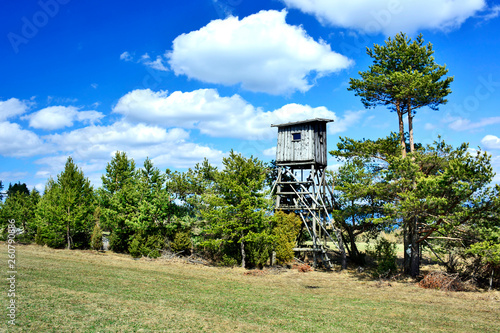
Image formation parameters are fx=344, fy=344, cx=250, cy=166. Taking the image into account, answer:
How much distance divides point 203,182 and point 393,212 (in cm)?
1673

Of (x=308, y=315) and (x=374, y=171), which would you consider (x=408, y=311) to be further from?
(x=374, y=171)

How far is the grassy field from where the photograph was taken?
10531mm

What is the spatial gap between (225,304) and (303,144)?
17593 mm

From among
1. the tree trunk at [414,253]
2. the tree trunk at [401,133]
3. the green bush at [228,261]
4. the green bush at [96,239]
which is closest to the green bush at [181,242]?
the green bush at [228,261]

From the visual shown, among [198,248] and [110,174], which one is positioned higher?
[110,174]

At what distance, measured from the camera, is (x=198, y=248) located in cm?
2936

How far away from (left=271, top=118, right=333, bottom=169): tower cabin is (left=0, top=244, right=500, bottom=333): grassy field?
35.2 feet

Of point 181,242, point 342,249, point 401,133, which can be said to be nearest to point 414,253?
point 342,249

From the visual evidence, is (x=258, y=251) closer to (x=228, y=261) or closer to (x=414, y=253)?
(x=228, y=261)

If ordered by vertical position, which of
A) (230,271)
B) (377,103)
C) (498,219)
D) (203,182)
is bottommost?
(230,271)

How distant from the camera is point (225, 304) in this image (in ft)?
44.8

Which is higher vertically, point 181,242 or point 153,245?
point 181,242

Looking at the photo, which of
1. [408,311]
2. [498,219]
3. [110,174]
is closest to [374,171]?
[498,219]

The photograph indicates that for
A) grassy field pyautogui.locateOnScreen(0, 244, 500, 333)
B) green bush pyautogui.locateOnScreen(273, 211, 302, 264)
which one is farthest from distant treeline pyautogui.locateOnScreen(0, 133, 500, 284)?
grassy field pyautogui.locateOnScreen(0, 244, 500, 333)
